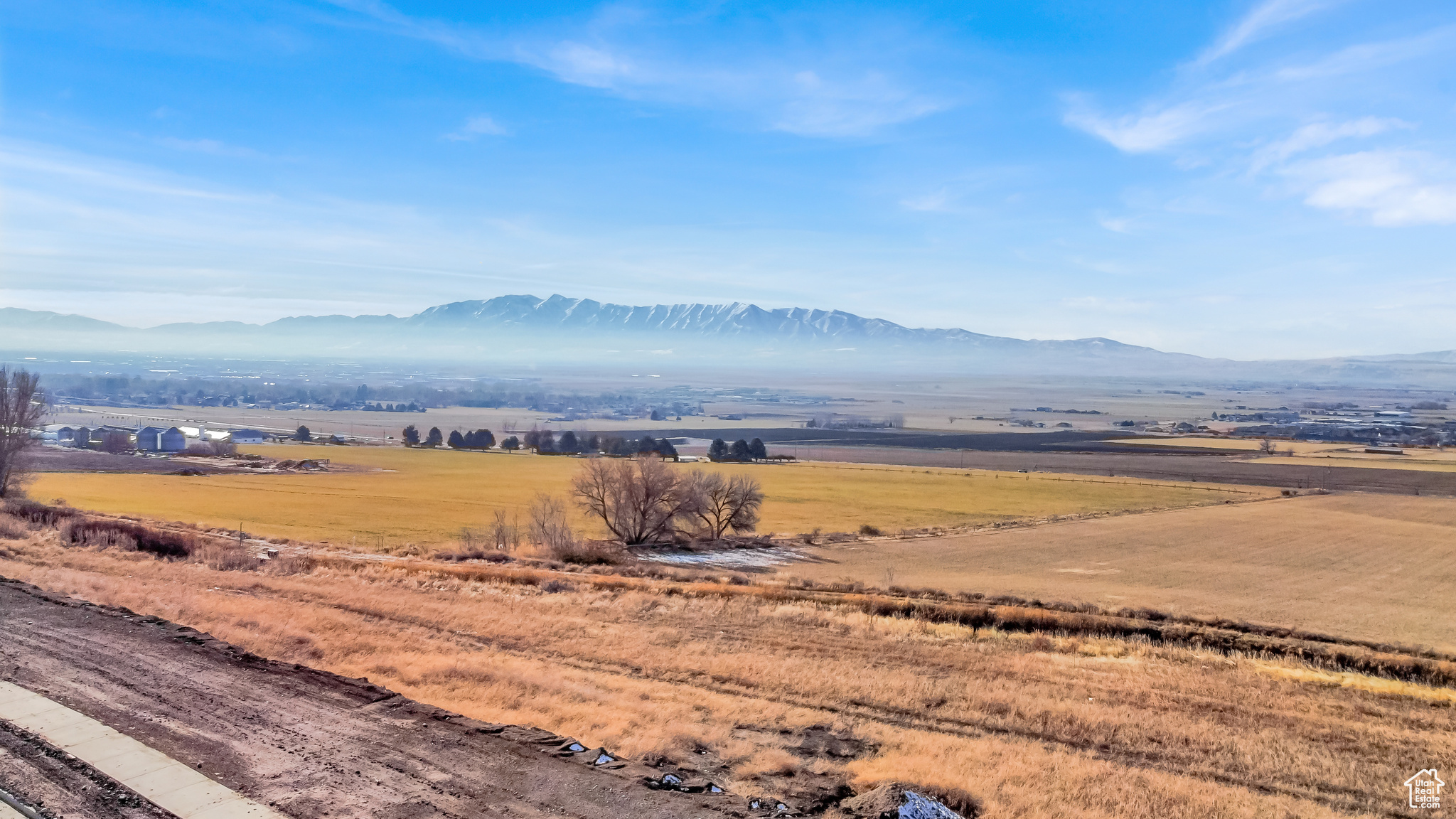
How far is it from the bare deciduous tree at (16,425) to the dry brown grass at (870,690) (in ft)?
110

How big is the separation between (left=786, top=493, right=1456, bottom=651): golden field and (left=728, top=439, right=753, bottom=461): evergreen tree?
4855 cm

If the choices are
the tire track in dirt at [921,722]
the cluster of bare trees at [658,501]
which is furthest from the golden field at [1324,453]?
the tire track in dirt at [921,722]

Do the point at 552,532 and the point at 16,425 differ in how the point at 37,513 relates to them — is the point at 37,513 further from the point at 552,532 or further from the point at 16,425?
the point at 16,425

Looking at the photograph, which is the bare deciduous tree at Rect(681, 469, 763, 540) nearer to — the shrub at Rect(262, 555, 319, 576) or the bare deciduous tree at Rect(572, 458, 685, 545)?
the bare deciduous tree at Rect(572, 458, 685, 545)

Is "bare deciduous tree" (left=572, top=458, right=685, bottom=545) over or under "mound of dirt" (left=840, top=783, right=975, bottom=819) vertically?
under

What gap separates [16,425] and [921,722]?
5750 centimetres

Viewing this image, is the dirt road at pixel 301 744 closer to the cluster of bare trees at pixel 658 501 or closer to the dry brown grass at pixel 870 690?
the dry brown grass at pixel 870 690

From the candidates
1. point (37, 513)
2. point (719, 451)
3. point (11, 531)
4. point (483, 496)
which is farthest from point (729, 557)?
point (719, 451)

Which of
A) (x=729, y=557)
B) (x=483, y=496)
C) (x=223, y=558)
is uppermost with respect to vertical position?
(x=223, y=558)

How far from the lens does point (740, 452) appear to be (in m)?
98.2

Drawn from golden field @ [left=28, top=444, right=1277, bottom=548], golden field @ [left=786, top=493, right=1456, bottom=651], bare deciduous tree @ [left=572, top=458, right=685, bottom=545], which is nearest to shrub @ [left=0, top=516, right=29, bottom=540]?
golden field @ [left=28, top=444, right=1277, bottom=548]

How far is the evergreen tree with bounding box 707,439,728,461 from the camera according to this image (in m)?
98.9

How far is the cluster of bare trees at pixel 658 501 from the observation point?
46125 millimetres

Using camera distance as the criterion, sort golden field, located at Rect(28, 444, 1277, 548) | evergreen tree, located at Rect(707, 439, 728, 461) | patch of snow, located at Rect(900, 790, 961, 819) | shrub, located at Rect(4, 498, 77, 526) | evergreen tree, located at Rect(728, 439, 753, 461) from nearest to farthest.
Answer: patch of snow, located at Rect(900, 790, 961, 819) < shrub, located at Rect(4, 498, 77, 526) < golden field, located at Rect(28, 444, 1277, 548) < evergreen tree, located at Rect(728, 439, 753, 461) < evergreen tree, located at Rect(707, 439, 728, 461)
